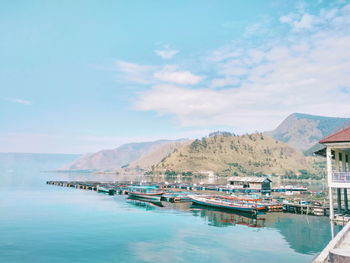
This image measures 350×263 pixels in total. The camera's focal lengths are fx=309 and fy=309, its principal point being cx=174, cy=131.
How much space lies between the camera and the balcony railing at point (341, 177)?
34.7 metres

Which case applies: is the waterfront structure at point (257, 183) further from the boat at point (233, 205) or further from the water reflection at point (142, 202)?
the boat at point (233, 205)

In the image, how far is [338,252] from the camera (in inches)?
595

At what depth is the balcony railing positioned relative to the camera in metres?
34.7

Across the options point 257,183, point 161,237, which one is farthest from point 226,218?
point 257,183

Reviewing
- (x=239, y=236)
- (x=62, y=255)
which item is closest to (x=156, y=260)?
(x=62, y=255)

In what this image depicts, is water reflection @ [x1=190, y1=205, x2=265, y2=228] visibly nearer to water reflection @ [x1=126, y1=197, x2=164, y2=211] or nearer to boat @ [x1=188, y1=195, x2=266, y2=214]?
boat @ [x1=188, y1=195, x2=266, y2=214]

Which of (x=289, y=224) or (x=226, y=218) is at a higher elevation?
(x=289, y=224)

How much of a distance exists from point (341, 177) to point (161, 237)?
22.3m

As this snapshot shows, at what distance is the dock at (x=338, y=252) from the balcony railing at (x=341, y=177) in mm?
13947

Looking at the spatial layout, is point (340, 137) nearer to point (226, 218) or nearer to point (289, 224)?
point (289, 224)

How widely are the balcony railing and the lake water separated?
22.3 ft

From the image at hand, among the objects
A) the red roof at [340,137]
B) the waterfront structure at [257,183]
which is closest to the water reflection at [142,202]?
the waterfront structure at [257,183]

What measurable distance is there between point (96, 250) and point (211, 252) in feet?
40.0

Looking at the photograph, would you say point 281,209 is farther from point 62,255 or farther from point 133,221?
point 62,255
